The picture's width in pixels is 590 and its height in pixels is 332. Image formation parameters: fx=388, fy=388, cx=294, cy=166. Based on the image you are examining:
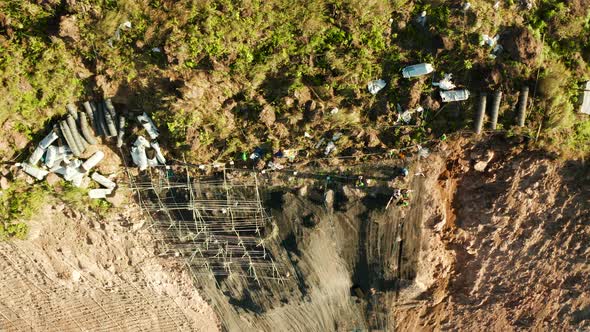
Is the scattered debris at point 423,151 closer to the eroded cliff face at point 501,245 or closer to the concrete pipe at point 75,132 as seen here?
the eroded cliff face at point 501,245

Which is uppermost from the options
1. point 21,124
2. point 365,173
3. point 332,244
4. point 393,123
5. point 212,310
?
point 21,124

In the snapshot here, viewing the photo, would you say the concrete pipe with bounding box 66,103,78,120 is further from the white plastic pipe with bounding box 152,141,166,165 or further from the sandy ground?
the sandy ground

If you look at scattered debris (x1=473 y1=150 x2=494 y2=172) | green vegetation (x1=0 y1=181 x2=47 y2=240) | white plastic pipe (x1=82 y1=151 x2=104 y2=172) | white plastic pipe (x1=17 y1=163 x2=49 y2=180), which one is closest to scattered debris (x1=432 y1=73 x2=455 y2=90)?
scattered debris (x1=473 y1=150 x2=494 y2=172)

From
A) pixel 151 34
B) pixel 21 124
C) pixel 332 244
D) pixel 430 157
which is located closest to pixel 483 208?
pixel 430 157

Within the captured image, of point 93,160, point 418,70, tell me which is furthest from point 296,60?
point 93,160

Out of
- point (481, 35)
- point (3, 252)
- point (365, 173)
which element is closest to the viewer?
point (481, 35)

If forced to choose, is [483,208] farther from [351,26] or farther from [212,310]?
[212,310]

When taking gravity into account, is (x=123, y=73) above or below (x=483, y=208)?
above

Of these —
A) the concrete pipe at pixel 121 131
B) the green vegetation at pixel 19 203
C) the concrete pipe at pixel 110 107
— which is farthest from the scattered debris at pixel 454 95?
the green vegetation at pixel 19 203
